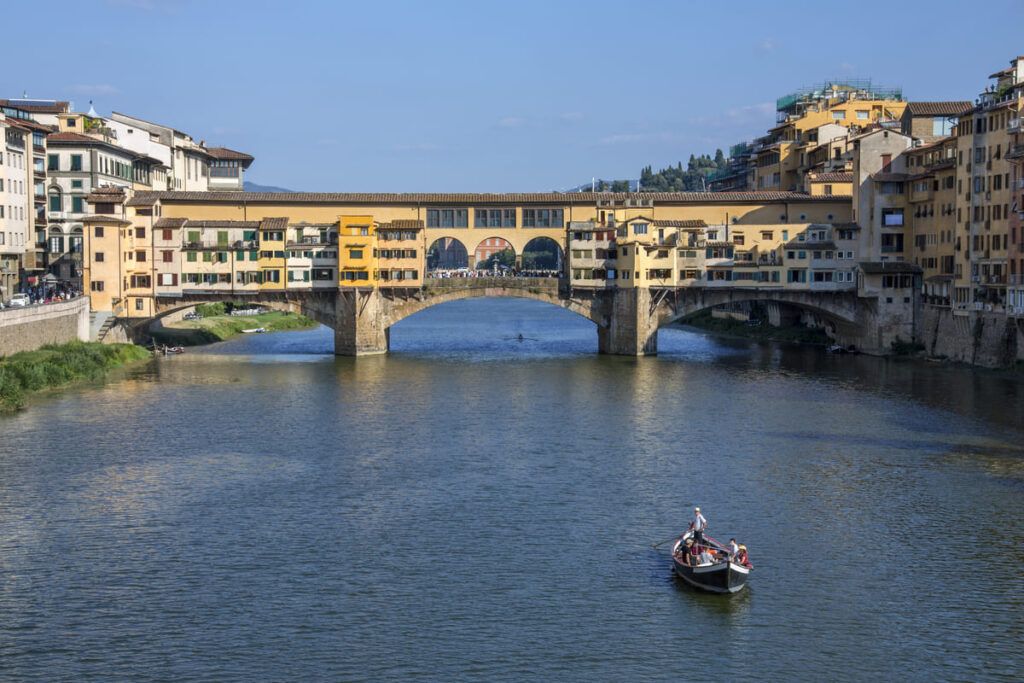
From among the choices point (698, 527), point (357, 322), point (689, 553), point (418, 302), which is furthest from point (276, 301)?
point (689, 553)

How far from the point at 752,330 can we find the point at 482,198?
93.8ft

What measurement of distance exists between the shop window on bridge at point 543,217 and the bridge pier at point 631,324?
8.08 meters

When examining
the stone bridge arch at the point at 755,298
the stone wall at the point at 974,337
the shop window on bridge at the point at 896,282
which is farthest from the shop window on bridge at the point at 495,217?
the stone wall at the point at 974,337

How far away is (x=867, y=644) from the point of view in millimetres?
32125

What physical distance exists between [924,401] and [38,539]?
4396 centimetres

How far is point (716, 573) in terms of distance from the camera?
35594 millimetres

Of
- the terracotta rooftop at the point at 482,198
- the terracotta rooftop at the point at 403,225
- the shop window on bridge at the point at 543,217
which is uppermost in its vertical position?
the terracotta rooftop at the point at 482,198

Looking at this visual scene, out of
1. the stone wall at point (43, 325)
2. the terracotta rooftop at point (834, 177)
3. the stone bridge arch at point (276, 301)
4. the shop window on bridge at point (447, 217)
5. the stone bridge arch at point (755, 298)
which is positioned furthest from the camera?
the terracotta rooftop at point (834, 177)

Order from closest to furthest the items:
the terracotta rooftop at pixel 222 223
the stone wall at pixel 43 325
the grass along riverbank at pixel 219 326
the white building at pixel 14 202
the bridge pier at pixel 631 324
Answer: the stone wall at pixel 43 325
the white building at pixel 14 202
the bridge pier at pixel 631 324
the terracotta rooftop at pixel 222 223
the grass along riverbank at pixel 219 326

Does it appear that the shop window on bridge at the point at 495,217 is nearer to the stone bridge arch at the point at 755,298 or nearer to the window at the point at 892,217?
the stone bridge arch at the point at 755,298

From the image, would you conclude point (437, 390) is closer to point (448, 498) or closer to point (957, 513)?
point (448, 498)

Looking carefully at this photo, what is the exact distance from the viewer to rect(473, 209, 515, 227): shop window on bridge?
97625 mm

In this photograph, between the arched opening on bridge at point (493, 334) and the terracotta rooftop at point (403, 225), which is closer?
the terracotta rooftop at point (403, 225)

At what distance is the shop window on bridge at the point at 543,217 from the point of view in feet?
320
